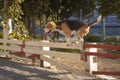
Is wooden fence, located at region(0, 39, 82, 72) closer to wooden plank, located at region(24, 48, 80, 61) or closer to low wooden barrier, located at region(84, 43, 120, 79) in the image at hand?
wooden plank, located at region(24, 48, 80, 61)

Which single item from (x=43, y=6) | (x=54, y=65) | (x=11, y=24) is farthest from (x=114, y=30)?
(x=54, y=65)

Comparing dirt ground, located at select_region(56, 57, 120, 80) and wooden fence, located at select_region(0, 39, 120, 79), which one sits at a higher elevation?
wooden fence, located at select_region(0, 39, 120, 79)

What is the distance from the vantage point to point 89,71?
12180 mm

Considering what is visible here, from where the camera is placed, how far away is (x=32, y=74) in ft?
38.5

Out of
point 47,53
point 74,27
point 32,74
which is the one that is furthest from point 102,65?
point 32,74

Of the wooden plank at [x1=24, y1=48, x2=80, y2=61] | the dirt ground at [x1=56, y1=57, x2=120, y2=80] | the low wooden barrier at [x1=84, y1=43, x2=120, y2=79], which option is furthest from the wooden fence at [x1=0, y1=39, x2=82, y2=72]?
the dirt ground at [x1=56, y1=57, x2=120, y2=80]

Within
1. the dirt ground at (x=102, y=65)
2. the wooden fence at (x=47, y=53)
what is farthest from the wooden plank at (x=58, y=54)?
the dirt ground at (x=102, y=65)

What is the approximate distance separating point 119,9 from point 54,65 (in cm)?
863

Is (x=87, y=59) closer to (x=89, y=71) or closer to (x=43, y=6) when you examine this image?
(x=89, y=71)

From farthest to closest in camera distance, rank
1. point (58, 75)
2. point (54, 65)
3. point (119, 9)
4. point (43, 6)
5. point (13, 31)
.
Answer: point (43, 6), point (119, 9), point (13, 31), point (54, 65), point (58, 75)

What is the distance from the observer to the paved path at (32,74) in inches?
445

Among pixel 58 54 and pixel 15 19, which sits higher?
pixel 15 19

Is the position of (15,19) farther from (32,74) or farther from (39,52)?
(32,74)

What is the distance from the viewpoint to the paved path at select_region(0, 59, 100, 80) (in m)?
11.3
